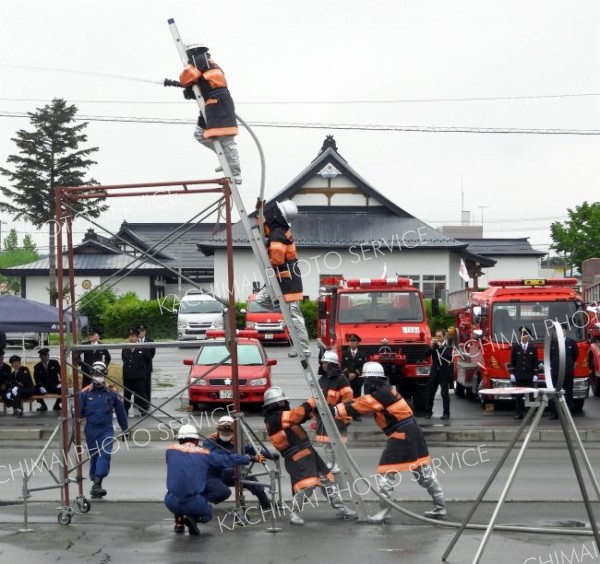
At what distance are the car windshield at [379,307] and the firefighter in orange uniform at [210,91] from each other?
1218cm

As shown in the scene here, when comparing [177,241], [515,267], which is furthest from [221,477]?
[515,267]

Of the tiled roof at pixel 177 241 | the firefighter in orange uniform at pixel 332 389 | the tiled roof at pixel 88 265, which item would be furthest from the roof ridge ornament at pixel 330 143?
the firefighter in orange uniform at pixel 332 389

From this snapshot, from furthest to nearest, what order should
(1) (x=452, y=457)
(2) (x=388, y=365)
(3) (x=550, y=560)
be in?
1. (2) (x=388, y=365)
2. (1) (x=452, y=457)
3. (3) (x=550, y=560)

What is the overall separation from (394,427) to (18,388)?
499 inches

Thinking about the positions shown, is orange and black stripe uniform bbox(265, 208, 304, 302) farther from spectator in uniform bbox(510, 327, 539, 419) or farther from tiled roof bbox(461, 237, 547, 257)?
tiled roof bbox(461, 237, 547, 257)

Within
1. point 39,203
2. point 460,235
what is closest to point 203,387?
point 39,203

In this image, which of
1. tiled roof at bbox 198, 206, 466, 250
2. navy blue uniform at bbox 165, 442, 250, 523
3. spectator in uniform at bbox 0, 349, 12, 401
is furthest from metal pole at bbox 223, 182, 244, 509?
tiled roof at bbox 198, 206, 466, 250

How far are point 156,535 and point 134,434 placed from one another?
9048mm

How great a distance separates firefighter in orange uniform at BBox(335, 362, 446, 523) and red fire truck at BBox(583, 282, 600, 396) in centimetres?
1166

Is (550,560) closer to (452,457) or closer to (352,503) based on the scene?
(352,503)

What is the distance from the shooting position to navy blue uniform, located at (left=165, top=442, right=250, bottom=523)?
11.3 m

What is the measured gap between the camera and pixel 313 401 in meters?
12.2

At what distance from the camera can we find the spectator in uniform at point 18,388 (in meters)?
22.8

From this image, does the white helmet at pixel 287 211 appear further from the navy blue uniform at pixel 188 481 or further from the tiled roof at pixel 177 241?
the tiled roof at pixel 177 241
